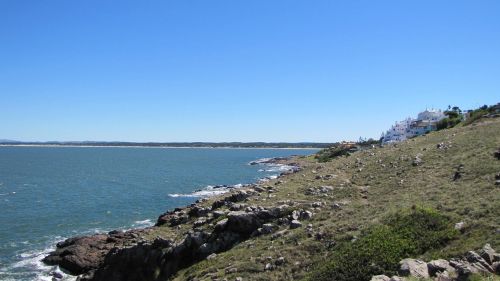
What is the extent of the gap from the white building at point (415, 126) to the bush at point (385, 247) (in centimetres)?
12130

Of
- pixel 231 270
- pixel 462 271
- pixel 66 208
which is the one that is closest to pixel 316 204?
pixel 231 270

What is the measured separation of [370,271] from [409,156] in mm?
25819

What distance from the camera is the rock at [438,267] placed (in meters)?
15.0

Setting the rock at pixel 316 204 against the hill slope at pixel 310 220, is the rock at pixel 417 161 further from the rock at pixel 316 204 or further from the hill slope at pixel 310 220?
the rock at pixel 316 204

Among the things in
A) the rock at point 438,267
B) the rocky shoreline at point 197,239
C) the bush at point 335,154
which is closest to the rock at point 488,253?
the rock at point 438,267

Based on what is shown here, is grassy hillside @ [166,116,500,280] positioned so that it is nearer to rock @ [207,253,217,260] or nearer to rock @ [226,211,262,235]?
rock @ [207,253,217,260]

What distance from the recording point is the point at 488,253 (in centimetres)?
1512

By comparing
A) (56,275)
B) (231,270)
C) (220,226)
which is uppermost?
(220,226)

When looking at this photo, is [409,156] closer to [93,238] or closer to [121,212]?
[93,238]

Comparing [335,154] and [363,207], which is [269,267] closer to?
[363,207]

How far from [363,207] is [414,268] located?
1010 cm

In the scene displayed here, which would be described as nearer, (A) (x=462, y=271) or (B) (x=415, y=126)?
(A) (x=462, y=271)

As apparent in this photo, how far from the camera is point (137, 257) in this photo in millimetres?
29547

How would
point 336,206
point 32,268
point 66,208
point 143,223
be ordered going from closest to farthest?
point 336,206 → point 32,268 → point 143,223 → point 66,208
